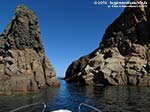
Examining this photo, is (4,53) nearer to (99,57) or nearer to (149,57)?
(99,57)

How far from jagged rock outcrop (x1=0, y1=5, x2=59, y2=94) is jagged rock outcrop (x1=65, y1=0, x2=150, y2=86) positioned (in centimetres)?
2066

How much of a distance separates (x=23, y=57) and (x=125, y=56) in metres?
55.2

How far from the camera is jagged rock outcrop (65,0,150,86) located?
93.9 meters

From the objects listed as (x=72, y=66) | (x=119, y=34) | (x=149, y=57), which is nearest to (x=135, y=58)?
(x=149, y=57)

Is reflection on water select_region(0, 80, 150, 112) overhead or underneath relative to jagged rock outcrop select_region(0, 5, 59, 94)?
underneath

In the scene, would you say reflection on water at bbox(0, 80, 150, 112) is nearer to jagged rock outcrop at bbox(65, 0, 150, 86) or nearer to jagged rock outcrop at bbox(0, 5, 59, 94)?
jagged rock outcrop at bbox(0, 5, 59, 94)

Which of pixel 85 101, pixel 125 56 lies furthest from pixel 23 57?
pixel 125 56

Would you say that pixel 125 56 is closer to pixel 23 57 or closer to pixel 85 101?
pixel 23 57

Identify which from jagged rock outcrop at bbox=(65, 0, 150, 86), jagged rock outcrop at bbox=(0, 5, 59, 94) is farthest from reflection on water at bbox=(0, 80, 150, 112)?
jagged rock outcrop at bbox=(65, 0, 150, 86)

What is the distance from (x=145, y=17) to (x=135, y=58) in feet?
88.1

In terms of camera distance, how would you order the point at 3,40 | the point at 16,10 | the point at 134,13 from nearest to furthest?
the point at 3,40 → the point at 16,10 → the point at 134,13

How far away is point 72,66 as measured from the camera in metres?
151

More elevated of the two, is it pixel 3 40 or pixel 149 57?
pixel 3 40

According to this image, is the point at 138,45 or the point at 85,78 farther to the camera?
the point at 138,45
